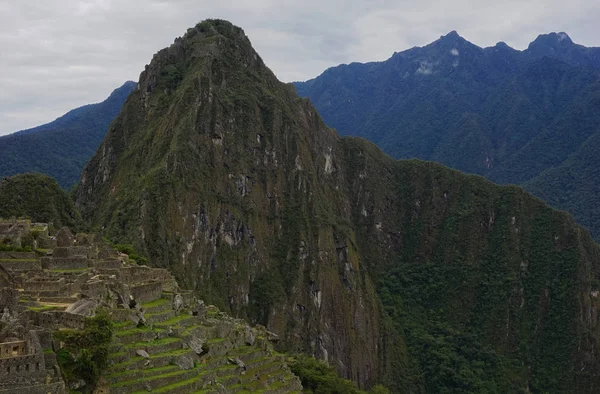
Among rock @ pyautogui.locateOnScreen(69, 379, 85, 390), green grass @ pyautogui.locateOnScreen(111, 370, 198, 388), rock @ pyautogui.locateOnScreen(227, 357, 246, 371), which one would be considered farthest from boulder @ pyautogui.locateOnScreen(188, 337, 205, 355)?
rock @ pyautogui.locateOnScreen(69, 379, 85, 390)

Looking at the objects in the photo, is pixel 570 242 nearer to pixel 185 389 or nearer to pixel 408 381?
pixel 408 381

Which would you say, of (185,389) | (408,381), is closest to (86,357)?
(185,389)

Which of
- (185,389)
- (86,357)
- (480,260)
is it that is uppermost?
(86,357)

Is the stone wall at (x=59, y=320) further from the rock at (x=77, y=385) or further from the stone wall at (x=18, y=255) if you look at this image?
the stone wall at (x=18, y=255)

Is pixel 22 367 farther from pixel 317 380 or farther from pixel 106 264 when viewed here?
pixel 317 380

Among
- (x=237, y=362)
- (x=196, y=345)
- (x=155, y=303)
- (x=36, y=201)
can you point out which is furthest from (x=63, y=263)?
(x=36, y=201)

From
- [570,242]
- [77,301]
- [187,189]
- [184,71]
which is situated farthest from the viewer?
[570,242]

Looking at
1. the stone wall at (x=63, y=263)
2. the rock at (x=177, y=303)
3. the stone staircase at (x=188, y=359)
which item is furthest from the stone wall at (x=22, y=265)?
the rock at (x=177, y=303)
